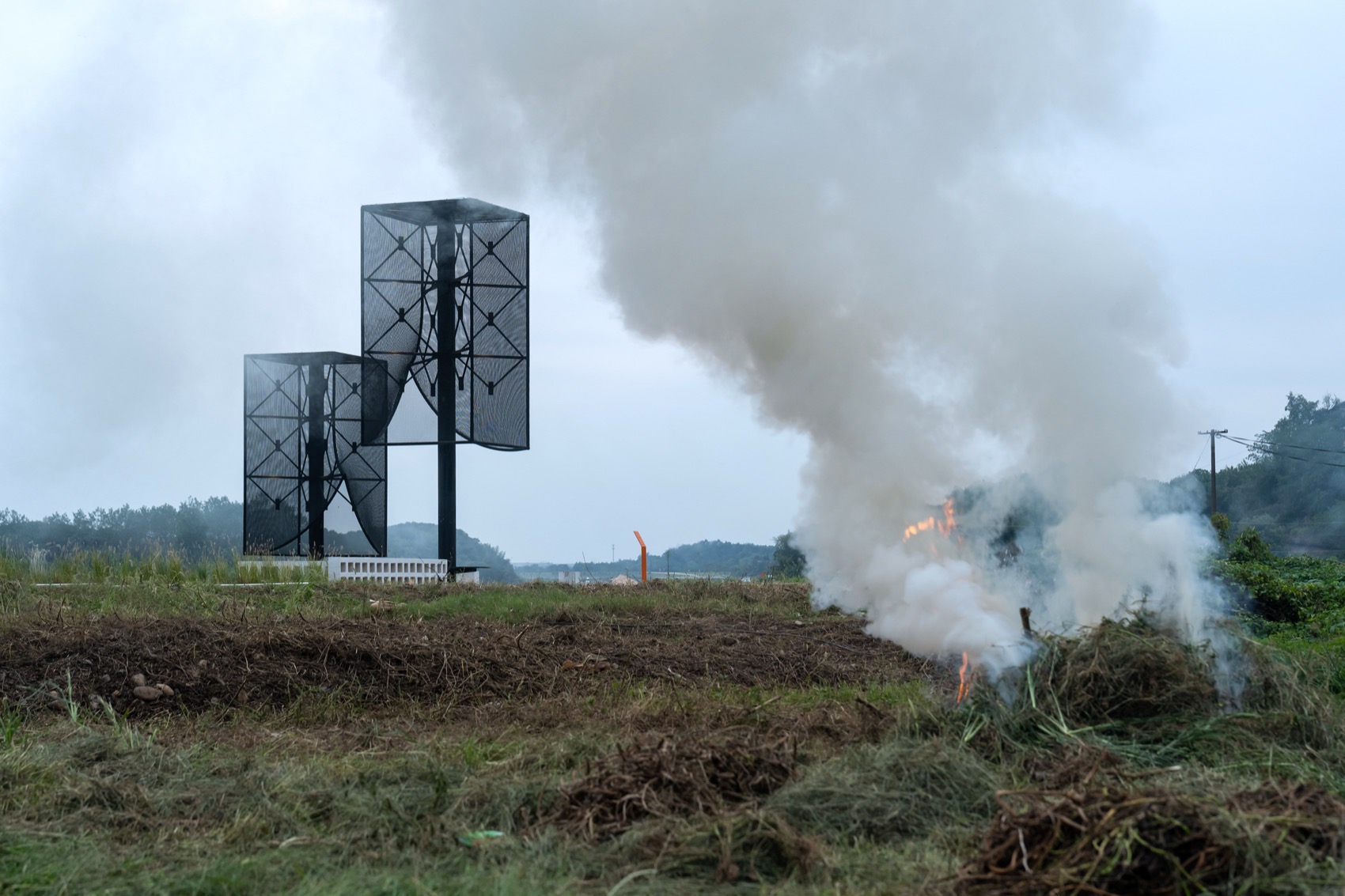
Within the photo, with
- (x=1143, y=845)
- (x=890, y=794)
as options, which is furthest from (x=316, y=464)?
(x=1143, y=845)

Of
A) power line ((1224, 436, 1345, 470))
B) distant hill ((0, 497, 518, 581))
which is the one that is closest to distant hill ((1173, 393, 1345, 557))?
power line ((1224, 436, 1345, 470))

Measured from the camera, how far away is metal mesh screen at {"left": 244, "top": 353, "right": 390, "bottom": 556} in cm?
2353

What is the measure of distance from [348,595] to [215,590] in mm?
1556

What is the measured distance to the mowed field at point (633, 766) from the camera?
153 inches

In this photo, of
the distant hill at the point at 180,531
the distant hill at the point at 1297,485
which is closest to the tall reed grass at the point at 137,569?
the distant hill at the point at 180,531

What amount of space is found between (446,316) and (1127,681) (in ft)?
58.2

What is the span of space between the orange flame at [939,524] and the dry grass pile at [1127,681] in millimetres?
3014

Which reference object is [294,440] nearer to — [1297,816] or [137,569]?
[137,569]

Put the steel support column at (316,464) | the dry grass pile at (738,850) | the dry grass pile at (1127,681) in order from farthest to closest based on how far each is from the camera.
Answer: the steel support column at (316,464) → the dry grass pile at (1127,681) → the dry grass pile at (738,850)

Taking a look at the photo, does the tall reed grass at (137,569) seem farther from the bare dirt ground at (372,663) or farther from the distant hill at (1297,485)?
the distant hill at (1297,485)

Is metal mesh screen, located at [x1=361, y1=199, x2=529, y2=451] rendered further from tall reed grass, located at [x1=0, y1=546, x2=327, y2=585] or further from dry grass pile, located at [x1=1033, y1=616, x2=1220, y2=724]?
dry grass pile, located at [x1=1033, y1=616, x2=1220, y2=724]

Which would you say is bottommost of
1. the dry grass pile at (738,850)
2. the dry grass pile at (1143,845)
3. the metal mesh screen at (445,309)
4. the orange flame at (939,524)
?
the dry grass pile at (738,850)

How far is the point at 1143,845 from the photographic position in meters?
3.55

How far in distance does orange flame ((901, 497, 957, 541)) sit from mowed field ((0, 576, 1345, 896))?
125 cm
